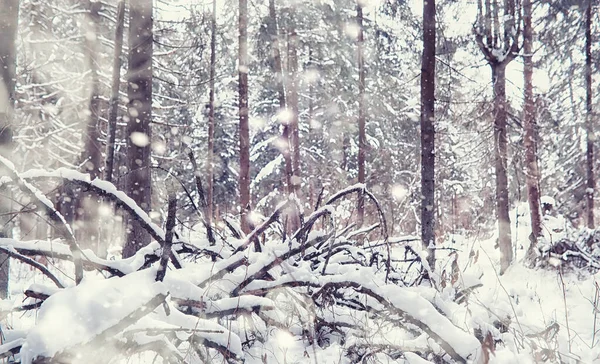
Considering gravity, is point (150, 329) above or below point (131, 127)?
below

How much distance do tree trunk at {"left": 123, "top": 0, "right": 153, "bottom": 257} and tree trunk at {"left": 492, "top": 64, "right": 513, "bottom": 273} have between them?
724 centimetres

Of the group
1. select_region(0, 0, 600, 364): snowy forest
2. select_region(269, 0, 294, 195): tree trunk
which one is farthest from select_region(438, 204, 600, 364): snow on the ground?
select_region(269, 0, 294, 195): tree trunk

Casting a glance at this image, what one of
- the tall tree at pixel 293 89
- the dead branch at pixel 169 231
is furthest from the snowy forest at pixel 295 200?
the tall tree at pixel 293 89

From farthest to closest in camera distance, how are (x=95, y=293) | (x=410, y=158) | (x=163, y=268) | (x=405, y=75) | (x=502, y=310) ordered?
1. (x=405, y=75)
2. (x=410, y=158)
3. (x=502, y=310)
4. (x=163, y=268)
5. (x=95, y=293)

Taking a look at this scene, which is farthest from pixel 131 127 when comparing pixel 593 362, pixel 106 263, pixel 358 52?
pixel 358 52

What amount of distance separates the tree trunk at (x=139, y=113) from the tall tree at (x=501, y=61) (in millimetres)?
6803

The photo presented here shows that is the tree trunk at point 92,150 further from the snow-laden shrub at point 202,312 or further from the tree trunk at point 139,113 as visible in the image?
the snow-laden shrub at point 202,312

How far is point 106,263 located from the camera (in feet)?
6.79

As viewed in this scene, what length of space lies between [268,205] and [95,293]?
22.7 meters

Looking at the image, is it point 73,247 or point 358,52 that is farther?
point 358,52

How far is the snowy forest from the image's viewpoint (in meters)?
1.75

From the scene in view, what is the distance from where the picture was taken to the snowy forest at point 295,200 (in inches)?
68.9

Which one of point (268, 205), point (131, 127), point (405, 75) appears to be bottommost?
point (268, 205)

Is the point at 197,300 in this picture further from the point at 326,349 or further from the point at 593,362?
the point at 593,362
